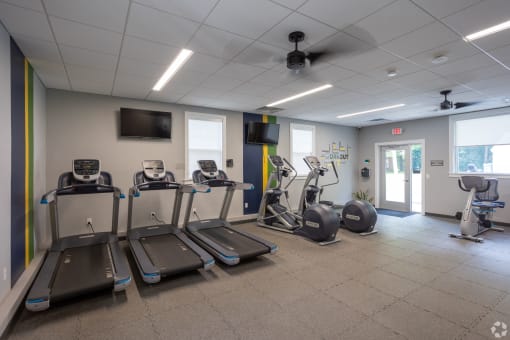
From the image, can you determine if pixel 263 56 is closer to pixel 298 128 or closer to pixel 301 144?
pixel 298 128

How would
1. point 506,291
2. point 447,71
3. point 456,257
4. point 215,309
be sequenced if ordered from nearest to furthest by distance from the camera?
1. point 215,309
2. point 506,291
3. point 447,71
4. point 456,257

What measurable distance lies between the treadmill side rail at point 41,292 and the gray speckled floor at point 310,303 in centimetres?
17

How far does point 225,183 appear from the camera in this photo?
461cm

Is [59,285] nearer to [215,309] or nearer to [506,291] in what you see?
[215,309]

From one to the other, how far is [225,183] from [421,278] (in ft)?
10.3

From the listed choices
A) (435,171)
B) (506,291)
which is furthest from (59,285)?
(435,171)

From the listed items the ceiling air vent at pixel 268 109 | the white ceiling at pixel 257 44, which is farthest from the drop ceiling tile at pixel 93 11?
the ceiling air vent at pixel 268 109

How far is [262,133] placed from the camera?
642 centimetres

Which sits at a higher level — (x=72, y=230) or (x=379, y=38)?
(x=379, y=38)

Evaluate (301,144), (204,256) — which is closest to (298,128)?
(301,144)

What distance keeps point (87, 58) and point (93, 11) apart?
3.83 feet

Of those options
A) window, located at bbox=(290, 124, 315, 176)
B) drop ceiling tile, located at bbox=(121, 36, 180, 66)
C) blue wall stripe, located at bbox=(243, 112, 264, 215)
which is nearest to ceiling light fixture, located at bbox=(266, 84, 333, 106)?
blue wall stripe, located at bbox=(243, 112, 264, 215)

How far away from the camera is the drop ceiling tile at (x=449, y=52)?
281cm

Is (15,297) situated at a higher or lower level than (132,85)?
lower
